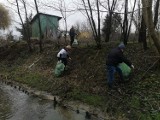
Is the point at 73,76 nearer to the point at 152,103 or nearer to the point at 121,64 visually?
the point at 121,64

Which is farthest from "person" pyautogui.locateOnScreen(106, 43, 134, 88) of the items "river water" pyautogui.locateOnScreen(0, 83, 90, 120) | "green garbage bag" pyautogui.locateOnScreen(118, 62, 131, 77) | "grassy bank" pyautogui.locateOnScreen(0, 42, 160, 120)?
"river water" pyautogui.locateOnScreen(0, 83, 90, 120)

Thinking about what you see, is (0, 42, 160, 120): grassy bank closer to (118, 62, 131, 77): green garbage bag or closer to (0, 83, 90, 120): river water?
(118, 62, 131, 77): green garbage bag

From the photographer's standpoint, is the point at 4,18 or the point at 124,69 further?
the point at 4,18

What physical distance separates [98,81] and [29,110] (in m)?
3.26

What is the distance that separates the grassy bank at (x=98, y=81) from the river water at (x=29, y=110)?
3.01ft

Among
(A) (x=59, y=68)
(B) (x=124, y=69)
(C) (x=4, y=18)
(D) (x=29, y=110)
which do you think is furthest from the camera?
(C) (x=4, y=18)

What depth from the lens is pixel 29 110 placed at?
1034cm

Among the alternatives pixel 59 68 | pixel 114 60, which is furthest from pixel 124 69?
pixel 59 68

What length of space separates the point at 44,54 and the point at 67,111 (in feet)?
33.7

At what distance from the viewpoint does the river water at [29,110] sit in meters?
9.49

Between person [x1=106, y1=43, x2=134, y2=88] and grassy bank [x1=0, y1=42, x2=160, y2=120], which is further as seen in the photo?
person [x1=106, y1=43, x2=134, y2=88]

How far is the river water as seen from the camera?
949 cm

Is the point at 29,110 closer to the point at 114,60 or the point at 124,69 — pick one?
the point at 114,60

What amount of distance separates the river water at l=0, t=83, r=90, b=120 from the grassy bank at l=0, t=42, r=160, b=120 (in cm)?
92
